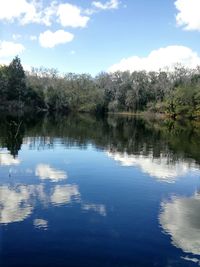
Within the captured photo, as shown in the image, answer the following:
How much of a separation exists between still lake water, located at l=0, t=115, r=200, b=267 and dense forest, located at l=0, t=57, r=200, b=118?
81290mm

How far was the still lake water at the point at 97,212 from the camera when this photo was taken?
12.7 metres

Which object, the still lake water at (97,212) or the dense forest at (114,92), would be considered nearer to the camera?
the still lake water at (97,212)

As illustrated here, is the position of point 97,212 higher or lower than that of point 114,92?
lower

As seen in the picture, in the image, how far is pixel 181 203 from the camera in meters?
19.4

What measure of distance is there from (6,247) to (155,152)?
1068 inches

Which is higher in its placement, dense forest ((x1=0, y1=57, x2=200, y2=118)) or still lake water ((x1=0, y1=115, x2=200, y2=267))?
dense forest ((x1=0, y1=57, x2=200, y2=118))

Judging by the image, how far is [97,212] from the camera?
16906mm

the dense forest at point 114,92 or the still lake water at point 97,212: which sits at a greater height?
the dense forest at point 114,92

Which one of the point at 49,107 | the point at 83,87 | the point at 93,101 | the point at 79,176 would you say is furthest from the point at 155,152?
the point at 83,87

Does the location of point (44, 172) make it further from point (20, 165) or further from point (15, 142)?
point (15, 142)

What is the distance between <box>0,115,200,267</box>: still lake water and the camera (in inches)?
499

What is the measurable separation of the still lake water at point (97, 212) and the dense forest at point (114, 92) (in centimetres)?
8129

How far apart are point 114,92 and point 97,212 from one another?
136759 millimetres

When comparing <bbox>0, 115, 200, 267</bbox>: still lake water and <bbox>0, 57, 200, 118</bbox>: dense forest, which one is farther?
<bbox>0, 57, 200, 118</bbox>: dense forest
